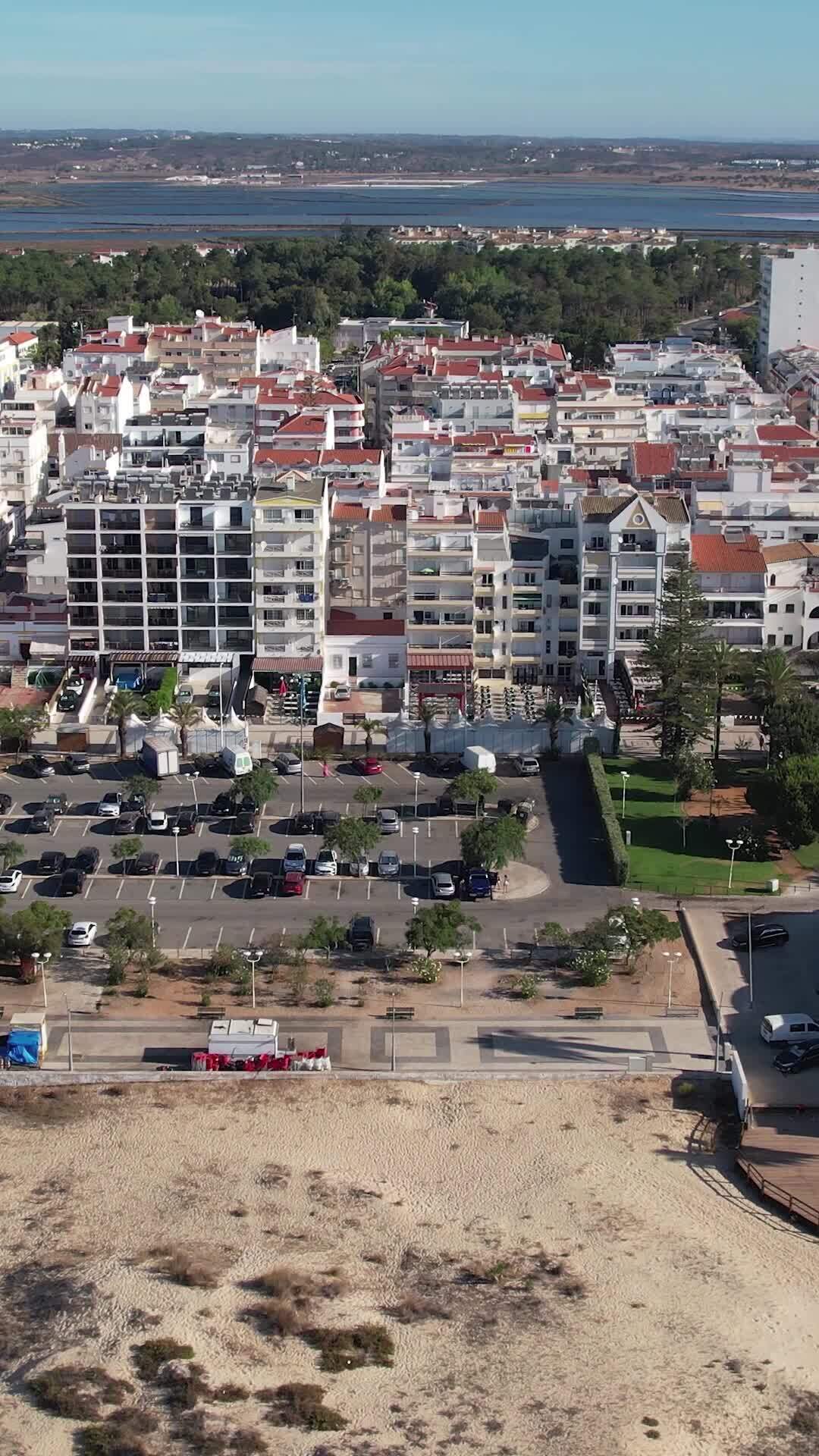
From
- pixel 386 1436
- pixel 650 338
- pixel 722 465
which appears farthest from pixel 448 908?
pixel 650 338

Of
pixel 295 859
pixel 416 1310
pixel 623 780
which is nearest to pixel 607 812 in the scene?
pixel 623 780

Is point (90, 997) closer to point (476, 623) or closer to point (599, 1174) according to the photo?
point (599, 1174)

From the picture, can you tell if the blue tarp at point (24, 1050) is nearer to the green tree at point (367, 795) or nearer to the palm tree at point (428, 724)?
the green tree at point (367, 795)

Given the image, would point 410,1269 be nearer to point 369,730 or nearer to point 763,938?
point 763,938

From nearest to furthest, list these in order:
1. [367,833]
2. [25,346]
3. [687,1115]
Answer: [687,1115]
[367,833]
[25,346]

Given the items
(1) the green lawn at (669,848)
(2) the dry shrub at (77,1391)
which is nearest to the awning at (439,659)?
(1) the green lawn at (669,848)

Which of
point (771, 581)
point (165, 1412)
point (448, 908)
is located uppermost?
point (771, 581)
